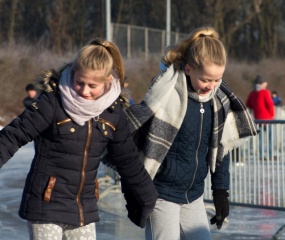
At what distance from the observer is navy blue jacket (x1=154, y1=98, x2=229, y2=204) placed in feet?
16.3

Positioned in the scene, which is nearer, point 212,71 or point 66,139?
point 66,139

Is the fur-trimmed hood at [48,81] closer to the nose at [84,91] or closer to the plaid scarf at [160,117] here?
the nose at [84,91]

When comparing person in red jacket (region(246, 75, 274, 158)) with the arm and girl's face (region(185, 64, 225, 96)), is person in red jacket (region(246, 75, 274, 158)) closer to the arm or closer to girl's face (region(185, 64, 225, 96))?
girl's face (region(185, 64, 225, 96))

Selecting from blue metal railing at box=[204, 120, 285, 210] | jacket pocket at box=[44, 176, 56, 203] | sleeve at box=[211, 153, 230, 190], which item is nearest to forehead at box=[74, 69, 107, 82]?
jacket pocket at box=[44, 176, 56, 203]

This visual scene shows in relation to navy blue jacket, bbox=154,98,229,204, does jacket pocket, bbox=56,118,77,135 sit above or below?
above

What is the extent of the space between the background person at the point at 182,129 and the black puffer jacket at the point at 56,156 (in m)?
0.42

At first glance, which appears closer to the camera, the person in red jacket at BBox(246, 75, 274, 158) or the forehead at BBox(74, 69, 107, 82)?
the forehead at BBox(74, 69, 107, 82)

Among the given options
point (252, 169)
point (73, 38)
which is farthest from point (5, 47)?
point (252, 169)

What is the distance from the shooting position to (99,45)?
180 inches

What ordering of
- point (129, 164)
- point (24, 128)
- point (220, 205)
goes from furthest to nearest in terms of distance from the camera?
point (220, 205), point (129, 164), point (24, 128)

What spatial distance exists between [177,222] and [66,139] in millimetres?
875

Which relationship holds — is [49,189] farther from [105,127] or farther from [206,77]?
[206,77]

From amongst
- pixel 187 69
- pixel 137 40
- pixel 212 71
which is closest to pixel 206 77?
pixel 212 71

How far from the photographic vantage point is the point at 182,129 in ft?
16.3
